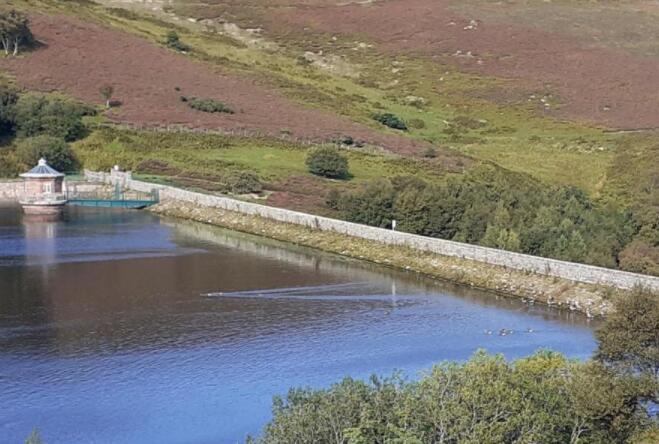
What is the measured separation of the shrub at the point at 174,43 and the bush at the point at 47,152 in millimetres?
29055

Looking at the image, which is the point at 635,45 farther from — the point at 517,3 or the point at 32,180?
the point at 32,180

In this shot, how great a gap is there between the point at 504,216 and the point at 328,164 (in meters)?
22.1

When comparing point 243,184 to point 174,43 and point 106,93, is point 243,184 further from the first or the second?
point 174,43

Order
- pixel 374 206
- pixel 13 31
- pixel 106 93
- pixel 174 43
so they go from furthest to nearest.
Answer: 1. pixel 174 43
2. pixel 13 31
3. pixel 106 93
4. pixel 374 206

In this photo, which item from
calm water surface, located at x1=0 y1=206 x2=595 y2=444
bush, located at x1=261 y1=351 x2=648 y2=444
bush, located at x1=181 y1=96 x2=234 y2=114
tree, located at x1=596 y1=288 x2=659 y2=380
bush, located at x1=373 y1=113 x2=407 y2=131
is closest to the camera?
bush, located at x1=261 y1=351 x2=648 y2=444

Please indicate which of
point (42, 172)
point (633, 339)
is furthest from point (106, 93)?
point (633, 339)

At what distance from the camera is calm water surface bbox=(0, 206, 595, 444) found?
29156mm

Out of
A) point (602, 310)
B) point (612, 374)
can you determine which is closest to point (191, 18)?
point (602, 310)

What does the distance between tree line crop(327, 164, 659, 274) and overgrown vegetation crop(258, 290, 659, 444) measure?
770 inches

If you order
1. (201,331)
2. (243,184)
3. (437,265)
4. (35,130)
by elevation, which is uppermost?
(35,130)

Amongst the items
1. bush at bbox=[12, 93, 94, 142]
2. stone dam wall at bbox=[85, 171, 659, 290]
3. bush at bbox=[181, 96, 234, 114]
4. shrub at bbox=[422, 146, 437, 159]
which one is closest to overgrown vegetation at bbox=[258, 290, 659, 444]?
stone dam wall at bbox=[85, 171, 659, 290]

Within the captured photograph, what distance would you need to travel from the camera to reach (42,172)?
6769 cm

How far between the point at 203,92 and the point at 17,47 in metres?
15.0

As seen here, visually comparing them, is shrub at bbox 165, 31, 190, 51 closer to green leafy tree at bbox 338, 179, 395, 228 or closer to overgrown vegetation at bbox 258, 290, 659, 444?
green leafy tree at bbox 338, 179, 395, 228
